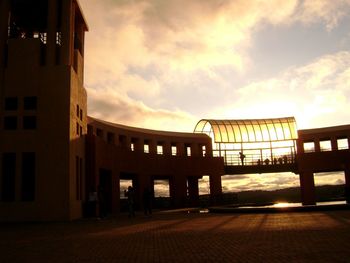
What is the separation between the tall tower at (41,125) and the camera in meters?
21.8

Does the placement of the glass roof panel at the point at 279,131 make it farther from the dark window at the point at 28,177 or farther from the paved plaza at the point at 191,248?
the paved plaza at the point at 191,248

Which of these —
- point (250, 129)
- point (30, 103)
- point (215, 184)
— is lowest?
point (215, 184)

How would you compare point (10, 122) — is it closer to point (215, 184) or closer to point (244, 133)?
point (215, 184)

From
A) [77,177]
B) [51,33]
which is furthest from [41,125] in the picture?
[51,33]

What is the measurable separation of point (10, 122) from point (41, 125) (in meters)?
1.84

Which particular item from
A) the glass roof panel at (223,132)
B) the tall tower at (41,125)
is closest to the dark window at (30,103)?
the tall tower at (41,125)

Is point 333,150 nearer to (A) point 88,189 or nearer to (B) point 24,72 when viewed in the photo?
(A) point 88,189

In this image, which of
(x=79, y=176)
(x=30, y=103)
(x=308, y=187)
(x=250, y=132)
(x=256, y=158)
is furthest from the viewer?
(x=250, y=132)

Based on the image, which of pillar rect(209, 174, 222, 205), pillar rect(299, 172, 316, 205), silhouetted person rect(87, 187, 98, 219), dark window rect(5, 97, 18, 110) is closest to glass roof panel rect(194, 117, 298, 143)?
pillar rect(209, 174, 222, 205)

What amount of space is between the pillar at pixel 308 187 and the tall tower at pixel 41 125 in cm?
2513

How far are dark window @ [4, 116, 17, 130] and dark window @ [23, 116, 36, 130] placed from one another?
54 cm

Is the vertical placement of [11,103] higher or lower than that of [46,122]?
higher

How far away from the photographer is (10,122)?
22828 millimetres

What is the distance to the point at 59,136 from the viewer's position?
73.0ft
